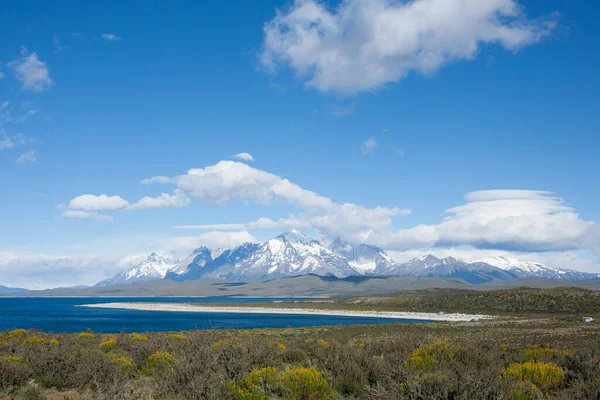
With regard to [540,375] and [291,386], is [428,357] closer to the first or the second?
[540,375]

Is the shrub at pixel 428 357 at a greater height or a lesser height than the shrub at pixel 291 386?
lesser

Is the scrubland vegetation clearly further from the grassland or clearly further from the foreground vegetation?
the foreground vegetation

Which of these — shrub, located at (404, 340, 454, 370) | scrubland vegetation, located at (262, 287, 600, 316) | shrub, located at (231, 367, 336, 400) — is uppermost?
shrub, located at (231, 367, 336, 400)

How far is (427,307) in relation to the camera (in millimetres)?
128375

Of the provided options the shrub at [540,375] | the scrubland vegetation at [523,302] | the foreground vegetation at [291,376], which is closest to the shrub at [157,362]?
the foreground vegetation at [291,376]

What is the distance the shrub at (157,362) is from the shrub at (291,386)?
541 centimetres

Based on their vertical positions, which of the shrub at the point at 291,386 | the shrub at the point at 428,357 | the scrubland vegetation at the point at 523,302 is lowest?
the scrubland vegetation at the point at 523,302

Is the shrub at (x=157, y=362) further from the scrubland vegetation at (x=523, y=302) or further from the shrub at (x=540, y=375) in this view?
the scrubland vegetation at (x=523, y=302)

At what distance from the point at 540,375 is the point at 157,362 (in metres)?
12.5

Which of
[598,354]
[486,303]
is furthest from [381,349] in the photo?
[486,303]

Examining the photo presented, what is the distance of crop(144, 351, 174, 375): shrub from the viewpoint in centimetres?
1627

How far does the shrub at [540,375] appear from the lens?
13.0 m

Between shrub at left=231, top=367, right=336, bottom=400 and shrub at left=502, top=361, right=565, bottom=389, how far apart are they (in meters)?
5.29

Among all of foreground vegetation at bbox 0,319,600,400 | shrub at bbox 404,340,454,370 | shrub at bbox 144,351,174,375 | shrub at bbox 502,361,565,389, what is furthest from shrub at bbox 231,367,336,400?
shrub at bbox 144,351,174,375
